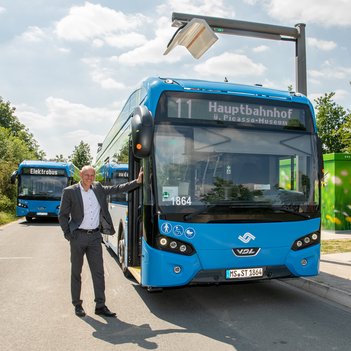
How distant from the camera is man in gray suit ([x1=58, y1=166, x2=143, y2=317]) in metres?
4.89

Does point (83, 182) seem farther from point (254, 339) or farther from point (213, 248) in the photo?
point (254, 339)

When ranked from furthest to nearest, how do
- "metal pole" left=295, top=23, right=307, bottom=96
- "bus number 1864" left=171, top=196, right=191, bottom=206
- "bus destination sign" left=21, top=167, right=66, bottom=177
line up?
1. "bus destination sign" left=21, top=167, right=66, bottom=177
2. "metal pole" left=295, top=23, right=307, bottom=96
3. "bus number 1864" left=171, top=196, right=191, bottom=206

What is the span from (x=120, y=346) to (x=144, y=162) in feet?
7.48

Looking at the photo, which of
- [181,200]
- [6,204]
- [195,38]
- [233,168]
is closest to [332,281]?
[233,168]

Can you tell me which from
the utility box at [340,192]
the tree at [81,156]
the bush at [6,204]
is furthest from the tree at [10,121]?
the utility box at [340,192]

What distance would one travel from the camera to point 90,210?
500 centimetres

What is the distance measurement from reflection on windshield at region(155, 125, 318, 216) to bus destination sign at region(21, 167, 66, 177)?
1612 centimetres

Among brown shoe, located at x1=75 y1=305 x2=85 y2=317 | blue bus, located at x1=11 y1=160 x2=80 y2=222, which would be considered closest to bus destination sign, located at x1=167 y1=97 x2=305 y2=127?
brown shoe, located at x1=75 y1=305 x2=85 y2=317

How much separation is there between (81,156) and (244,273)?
199ft

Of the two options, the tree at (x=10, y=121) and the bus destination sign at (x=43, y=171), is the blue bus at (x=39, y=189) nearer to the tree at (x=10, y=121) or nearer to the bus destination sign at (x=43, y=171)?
the bus destination sign at (x=43, y=171)

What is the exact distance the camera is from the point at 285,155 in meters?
5.38

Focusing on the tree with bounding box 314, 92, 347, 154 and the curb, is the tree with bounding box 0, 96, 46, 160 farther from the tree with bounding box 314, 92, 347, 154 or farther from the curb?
the curb

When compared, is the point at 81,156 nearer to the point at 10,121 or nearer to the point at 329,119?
the point at 10,121

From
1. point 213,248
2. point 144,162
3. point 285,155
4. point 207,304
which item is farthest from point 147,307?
point 285,155
